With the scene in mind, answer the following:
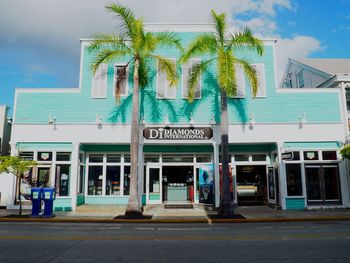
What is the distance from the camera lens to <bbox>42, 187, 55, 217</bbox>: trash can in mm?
15156

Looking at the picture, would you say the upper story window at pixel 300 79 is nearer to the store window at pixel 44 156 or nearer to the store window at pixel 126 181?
the store window at pixel 126 181

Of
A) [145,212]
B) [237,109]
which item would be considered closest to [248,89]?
[237,109]

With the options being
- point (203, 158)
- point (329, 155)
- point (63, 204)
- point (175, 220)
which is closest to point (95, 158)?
point (63, 204)

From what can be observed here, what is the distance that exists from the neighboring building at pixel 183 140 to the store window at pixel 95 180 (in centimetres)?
6

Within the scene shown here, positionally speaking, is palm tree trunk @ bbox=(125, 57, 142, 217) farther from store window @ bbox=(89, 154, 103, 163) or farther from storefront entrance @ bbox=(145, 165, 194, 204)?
store window @ bbox=(89, 154, 103, 163)

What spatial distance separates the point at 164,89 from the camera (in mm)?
19109

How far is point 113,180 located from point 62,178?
292 cm

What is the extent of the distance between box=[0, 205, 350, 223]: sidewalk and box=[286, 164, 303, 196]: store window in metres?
1.28

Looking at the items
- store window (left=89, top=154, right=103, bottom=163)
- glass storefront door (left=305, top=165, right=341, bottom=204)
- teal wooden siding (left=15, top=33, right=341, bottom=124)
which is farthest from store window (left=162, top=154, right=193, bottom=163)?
glass storefront door (left=305, top=165, right=341, bottom=204)

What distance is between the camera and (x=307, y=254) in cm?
738

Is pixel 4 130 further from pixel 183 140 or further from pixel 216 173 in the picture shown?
pixel 216 173

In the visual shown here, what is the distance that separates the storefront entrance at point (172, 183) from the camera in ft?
64.5

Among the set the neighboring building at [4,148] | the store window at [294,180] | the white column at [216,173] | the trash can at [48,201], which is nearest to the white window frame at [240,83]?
the white column at [216,173]

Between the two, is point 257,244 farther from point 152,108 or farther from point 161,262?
point 152,108
